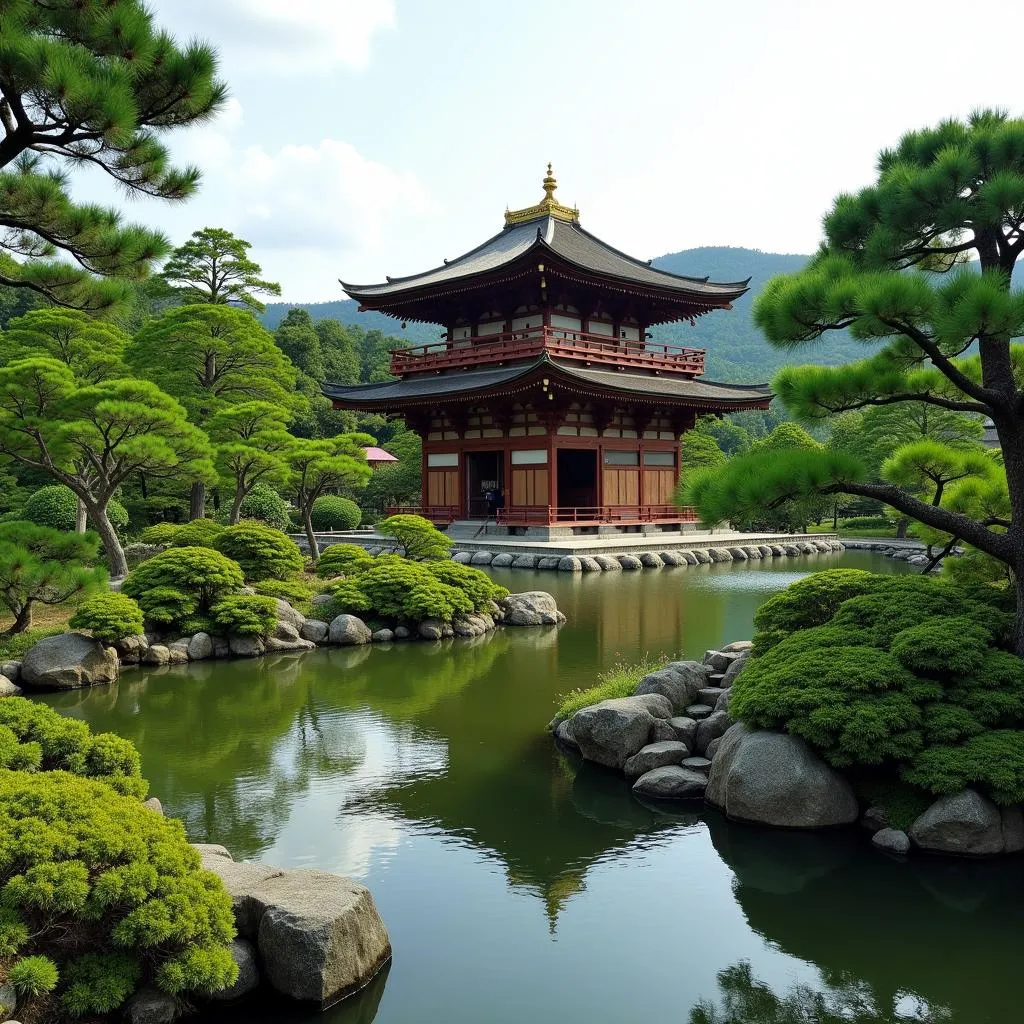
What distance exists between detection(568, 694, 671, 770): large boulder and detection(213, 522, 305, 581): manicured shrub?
801 cm

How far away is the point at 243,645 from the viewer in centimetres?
1228

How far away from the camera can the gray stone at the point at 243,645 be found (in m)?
12.3

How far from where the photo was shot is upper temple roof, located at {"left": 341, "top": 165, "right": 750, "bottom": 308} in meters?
28.1

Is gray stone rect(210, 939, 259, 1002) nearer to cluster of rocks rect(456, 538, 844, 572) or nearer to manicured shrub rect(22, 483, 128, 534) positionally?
manicured shrub rect(22, 483, 128, 534)

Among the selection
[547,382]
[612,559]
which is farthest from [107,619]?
[547,382]

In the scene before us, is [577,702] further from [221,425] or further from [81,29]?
[221,425]

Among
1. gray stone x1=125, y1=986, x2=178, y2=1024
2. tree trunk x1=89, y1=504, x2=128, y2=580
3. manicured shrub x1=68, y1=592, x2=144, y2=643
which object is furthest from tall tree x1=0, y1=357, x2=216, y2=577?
gray stone x1=125, y1=986, x2=178, y2=1024

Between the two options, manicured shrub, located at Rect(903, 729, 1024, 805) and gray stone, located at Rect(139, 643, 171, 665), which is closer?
manicured shrub, located at Rect(903, 729, 1024, 805)

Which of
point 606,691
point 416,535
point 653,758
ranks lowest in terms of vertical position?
point 653,758

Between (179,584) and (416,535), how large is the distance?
614 cm

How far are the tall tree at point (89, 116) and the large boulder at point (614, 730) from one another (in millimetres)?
5350

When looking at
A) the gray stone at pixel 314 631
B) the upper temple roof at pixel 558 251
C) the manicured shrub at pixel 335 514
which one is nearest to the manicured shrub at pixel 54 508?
the gray stone at pixel 314 631

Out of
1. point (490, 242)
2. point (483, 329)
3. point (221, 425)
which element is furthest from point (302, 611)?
point (490, 242)

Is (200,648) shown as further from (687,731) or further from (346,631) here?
(687,731)
